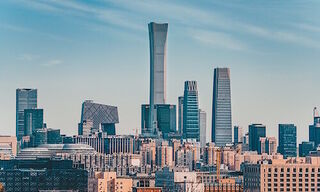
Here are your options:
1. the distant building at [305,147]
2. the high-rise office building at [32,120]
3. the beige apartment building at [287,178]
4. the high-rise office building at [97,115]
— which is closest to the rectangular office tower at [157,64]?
the high-rise office building at [97,115]

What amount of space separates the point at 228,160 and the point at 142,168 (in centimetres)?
559

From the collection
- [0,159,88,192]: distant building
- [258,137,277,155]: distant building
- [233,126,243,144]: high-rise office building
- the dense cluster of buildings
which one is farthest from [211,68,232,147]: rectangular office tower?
[0,159,88,192]: distant building

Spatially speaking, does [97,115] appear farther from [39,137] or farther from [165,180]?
[165,180]

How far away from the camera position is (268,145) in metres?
104

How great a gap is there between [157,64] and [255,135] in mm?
32042

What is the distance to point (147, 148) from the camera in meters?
107

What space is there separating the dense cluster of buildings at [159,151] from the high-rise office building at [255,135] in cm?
10

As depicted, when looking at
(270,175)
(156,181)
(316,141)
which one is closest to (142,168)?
(316,141)

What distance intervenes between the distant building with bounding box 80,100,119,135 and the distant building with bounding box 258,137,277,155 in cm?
1458

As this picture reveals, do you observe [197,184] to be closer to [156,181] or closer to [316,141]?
[156,181]

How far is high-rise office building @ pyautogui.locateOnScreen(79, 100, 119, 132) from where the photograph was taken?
387 feet

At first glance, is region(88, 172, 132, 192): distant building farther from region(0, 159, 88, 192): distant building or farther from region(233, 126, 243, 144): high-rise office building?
region(233, 126, 243, 144): high-rise office building

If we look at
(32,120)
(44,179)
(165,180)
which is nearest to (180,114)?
(32,120)

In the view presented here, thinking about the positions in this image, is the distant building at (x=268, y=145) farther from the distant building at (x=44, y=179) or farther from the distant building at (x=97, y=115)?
the distant building at (x=44, y=179)
